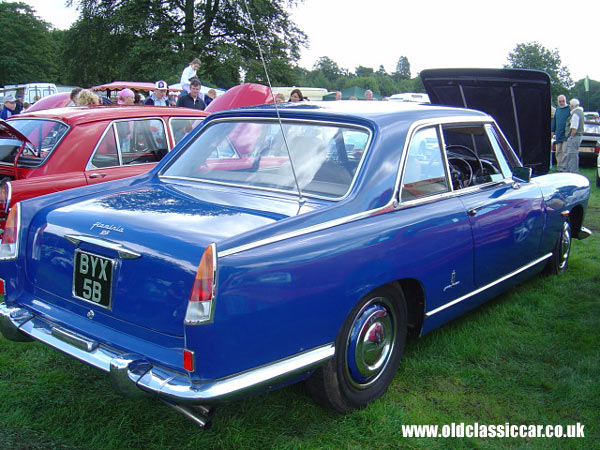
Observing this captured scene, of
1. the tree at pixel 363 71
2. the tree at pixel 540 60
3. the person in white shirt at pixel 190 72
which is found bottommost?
the person in white shirt at pixel 190 72

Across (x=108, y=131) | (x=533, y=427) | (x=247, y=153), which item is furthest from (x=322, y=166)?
(x=108, y=131)

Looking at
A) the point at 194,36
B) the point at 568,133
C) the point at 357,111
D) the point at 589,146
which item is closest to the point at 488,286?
the point at 357,111

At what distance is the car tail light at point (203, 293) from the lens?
215 cm

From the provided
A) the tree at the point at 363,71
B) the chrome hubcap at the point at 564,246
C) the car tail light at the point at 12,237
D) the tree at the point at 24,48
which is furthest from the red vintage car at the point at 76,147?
the tree at the point at 363,71

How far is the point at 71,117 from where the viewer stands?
533 centimetres

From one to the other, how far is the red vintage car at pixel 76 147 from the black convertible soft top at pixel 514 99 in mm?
2980

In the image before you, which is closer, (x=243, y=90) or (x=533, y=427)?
(x=533, y=427)

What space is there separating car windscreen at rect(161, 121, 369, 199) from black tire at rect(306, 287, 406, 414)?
634 mm

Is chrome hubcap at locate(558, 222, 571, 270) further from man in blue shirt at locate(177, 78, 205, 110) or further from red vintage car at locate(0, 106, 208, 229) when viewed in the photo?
man in blue shirt at locate(177, 78, 205, 110)

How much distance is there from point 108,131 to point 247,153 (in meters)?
2.56

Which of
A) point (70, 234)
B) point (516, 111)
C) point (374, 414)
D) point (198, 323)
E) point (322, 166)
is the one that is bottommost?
point (374, 414)

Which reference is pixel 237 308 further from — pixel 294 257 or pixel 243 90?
pixel 243 90

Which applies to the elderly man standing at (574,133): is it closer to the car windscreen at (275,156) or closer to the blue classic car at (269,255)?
the blue classic car at (269,255)

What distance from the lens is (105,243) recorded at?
2480 millimetres
